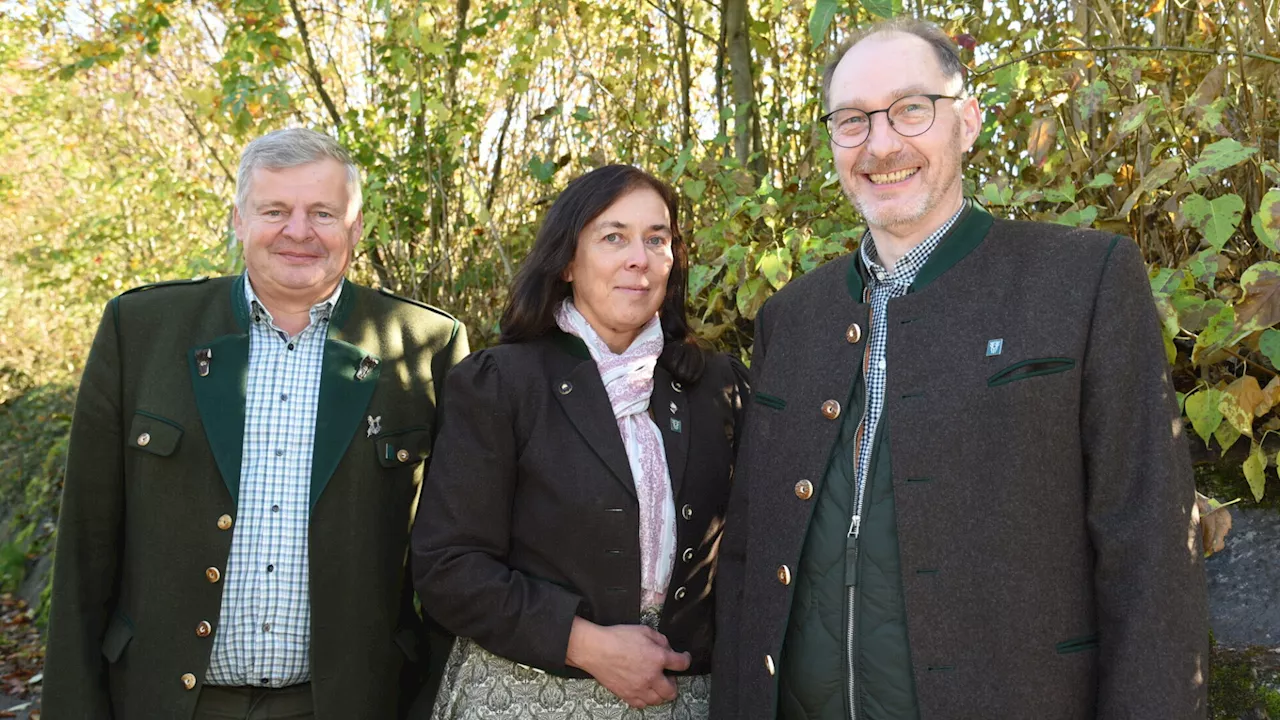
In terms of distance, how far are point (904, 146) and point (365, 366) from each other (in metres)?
1.45

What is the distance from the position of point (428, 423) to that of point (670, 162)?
5.00ft

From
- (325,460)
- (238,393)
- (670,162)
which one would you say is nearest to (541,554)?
(325,460)

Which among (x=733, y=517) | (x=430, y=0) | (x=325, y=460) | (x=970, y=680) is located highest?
(x=430, y=0)

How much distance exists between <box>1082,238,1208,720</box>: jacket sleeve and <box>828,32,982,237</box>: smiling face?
39 cm

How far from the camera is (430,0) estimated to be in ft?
15.8

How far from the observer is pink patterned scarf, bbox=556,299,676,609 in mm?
2512

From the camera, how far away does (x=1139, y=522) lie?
184 centimetres

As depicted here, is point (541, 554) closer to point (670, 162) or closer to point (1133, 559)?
point (1133, 559)

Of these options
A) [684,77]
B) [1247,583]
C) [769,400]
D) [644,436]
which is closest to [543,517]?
[644,436]

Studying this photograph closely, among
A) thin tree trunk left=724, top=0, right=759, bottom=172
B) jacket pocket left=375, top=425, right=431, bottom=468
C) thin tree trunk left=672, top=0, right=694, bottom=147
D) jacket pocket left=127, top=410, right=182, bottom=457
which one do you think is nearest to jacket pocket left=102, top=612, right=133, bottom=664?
jacket pocket left=127, top=410, right=182, bottom=457

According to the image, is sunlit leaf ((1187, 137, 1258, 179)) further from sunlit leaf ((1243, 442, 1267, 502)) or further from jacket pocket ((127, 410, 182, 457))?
jacket pocket ((127, 410, 182, 457))

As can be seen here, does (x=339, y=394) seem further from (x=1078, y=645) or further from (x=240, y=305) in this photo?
(x=1078, y=645)

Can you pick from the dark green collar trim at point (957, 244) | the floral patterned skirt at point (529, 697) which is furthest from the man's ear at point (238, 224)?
the dark green collar trim at point (957, 244)

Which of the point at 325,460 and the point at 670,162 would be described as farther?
the point at 670,162
